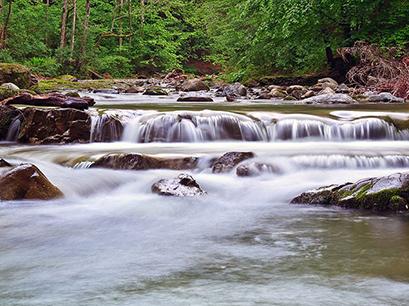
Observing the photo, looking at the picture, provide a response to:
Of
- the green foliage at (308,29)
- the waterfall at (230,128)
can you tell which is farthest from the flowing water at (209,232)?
the green foliage at (308,29)

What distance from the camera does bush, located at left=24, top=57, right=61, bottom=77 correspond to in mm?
23953

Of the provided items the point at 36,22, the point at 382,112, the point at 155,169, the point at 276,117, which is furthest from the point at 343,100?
the point at 36,22

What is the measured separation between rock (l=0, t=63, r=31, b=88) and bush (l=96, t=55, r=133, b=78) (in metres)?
14.1

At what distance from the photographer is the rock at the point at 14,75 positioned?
14.5 m

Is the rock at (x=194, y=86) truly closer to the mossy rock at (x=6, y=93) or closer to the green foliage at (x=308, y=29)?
the green foliage at (x=308, y=29)

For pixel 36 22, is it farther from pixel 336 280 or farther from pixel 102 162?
pixel 336 280

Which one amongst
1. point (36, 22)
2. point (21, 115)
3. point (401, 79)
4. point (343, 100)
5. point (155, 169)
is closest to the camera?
point (155, 169)

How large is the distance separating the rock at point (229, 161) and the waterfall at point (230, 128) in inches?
75.3

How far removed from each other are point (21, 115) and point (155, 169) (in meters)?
3.23

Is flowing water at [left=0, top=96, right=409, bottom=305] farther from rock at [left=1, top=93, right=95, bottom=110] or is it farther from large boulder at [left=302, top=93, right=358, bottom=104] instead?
large boulder at [left=302, top=93, right=358, bottom=104]

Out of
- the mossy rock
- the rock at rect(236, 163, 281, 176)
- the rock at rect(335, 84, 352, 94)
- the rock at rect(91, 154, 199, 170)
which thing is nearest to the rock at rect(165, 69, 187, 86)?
the rock at rect(335, 84, 352, 94)

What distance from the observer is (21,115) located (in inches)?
340

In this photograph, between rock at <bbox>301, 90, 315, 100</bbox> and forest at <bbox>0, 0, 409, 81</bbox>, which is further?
forest at <bbox>0, 0, 409, 81</bbox>

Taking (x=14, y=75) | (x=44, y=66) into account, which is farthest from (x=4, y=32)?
(x=14, y=75)
